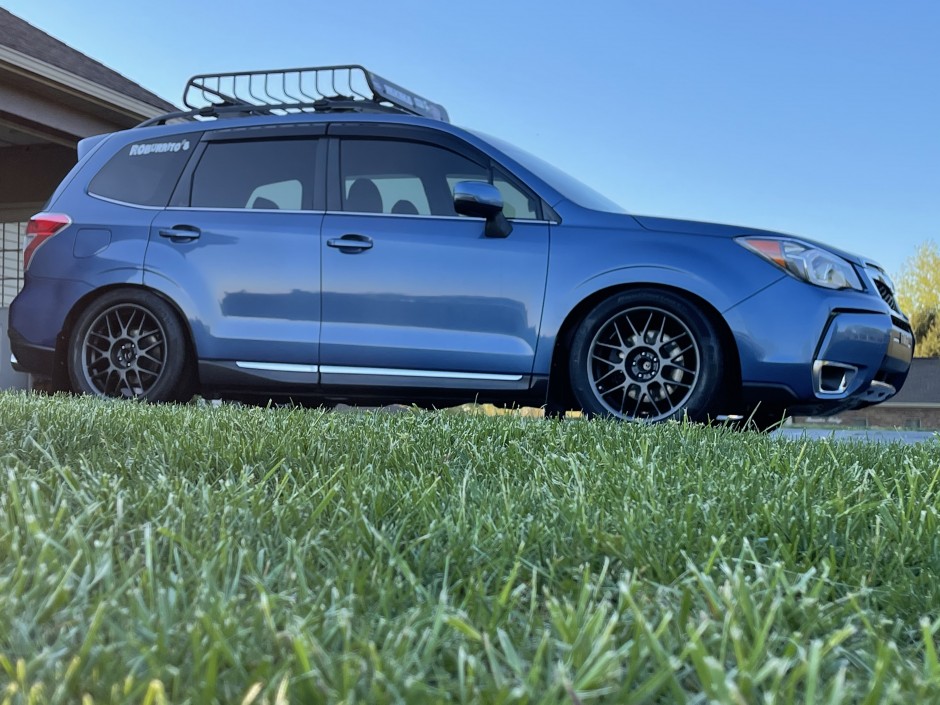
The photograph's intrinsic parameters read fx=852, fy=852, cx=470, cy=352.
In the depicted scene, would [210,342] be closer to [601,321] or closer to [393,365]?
[393,365]

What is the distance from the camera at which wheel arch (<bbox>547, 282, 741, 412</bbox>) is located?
446cm

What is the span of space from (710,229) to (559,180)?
1024mm

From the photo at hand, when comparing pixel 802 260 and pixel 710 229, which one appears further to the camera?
pixel 710 229

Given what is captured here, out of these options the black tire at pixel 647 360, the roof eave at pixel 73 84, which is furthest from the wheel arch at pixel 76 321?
the roof eave at pixel 73 84

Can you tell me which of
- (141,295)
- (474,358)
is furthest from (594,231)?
(141,295)

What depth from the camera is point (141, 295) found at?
5211mm

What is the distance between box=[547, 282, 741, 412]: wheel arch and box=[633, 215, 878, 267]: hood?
1.12ft

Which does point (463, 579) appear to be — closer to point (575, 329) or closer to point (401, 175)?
point (575, 329)

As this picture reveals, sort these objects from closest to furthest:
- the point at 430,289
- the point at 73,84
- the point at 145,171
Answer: the point at 430,289 < the point at 145,171 < the point at 73,84

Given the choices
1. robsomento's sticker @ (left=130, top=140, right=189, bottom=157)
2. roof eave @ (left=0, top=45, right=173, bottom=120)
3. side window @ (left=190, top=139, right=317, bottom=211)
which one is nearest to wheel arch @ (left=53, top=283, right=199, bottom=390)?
side window @ (left=190, top=139, right=317, bottom=211)

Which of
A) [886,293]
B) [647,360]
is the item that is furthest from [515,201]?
[886,293]

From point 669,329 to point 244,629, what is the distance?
3678 millimetres

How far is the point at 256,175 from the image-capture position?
5465 millimetres

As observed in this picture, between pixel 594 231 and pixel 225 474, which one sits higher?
pixel 594 231
